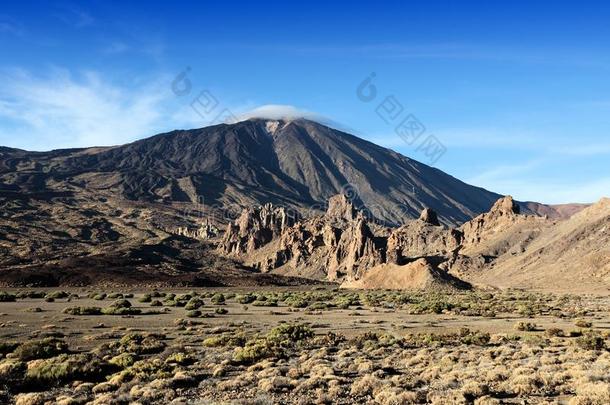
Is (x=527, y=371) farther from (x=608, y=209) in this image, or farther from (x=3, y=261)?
(x=3, y=261)

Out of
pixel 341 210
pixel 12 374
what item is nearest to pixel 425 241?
pixel 341 210

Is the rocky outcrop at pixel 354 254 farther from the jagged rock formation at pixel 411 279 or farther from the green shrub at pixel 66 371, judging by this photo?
the green shrub at pixel 66 371

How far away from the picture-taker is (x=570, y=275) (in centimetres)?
8400

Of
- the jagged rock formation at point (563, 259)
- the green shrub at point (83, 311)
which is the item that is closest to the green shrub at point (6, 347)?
the green shrub at point (83, 311)

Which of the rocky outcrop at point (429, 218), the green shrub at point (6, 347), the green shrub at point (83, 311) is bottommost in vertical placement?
the green shrub at point (83, 311)

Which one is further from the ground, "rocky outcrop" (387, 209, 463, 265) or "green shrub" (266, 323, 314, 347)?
"rocky outcrop" (387, 209, 463, 265)

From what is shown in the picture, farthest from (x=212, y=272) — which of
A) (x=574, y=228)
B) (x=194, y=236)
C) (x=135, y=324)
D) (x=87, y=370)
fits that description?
(x=87, y=370)

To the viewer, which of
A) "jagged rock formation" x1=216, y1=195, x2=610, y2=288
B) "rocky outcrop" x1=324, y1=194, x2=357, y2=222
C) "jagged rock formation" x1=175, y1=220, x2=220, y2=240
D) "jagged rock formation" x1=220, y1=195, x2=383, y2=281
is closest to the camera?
"jagged rock formation" x1=216, y1=195, x2=610, y2=288

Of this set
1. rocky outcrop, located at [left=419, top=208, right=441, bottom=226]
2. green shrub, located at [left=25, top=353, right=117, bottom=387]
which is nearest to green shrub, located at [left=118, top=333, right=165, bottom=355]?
green shrub, located at [left=25, top=353, right=117, bottom=387]

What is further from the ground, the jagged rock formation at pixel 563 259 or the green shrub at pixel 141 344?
the jagged rock formation at pixel 563 259

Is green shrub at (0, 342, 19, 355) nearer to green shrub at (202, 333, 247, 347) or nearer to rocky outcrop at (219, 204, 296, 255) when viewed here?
green shrub at (202, 333, 247, 347)

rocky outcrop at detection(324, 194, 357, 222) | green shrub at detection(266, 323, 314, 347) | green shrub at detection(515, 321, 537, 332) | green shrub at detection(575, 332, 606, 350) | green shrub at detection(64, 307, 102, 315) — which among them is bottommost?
green shrub at detection(64, 307, 102, 315)

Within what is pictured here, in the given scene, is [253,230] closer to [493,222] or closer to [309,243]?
[309,243]

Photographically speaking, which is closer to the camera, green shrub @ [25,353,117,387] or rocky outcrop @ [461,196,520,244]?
green shrub @ [25,353,117,387]
